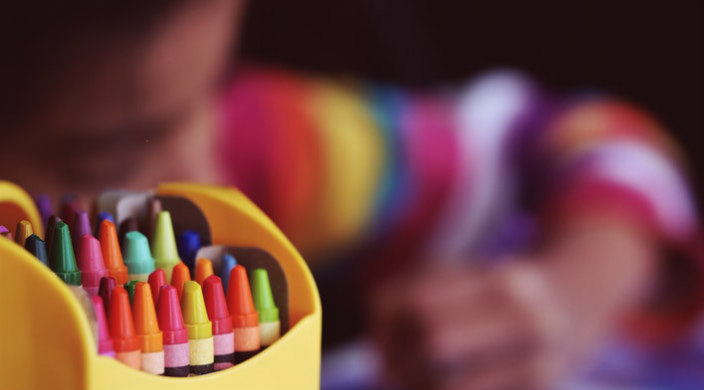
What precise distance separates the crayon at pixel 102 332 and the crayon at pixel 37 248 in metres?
0.02

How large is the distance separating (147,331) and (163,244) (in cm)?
3

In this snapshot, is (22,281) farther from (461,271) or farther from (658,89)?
(658,89)

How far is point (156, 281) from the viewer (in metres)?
0.15

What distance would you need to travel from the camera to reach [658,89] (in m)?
A: 0.65

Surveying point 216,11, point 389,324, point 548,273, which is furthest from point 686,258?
point 216,11

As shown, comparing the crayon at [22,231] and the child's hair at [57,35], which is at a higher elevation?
the child's hair at [57,35]

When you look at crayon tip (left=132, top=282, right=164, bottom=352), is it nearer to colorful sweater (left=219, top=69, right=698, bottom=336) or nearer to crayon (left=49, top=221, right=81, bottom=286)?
crayon (left=49, top=221, right=81, bottom=286)

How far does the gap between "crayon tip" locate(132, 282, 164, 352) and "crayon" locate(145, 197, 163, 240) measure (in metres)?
0.04

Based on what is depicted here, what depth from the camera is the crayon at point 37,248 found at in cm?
15

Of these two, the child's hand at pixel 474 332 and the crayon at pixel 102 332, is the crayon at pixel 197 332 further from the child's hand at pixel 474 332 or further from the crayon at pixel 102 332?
the child's hand at pixel 474 332

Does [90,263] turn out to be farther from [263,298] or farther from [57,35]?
[57,35]

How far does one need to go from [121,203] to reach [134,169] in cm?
15

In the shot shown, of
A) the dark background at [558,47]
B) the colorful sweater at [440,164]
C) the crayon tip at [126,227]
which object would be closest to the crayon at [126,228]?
the crayon tip at [126,227]

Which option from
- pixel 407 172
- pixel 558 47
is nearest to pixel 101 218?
pixel 407 172
